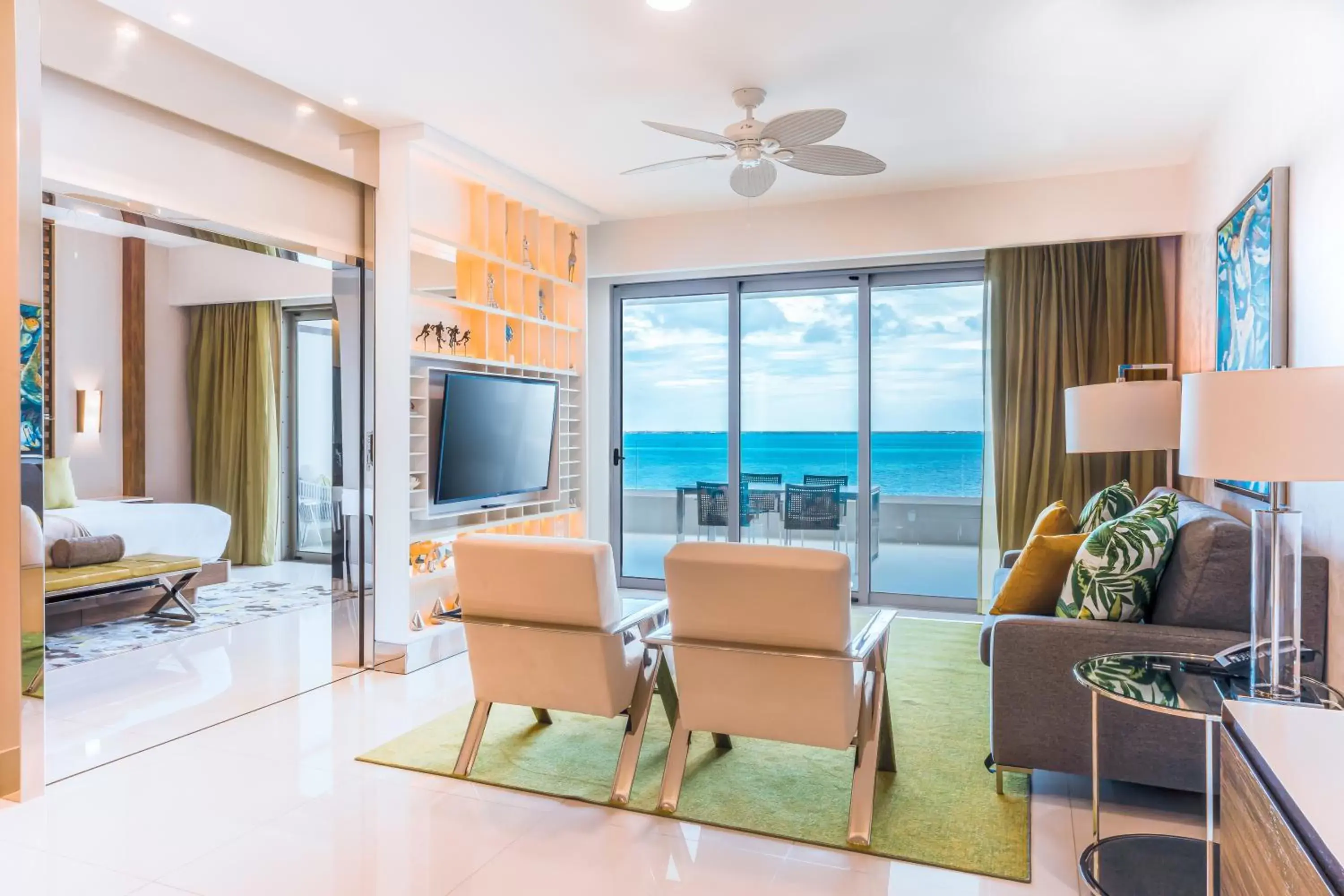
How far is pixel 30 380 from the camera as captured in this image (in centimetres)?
279

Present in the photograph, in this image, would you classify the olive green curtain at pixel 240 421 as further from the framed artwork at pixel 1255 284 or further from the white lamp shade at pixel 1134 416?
the framed artwork at pixel 1255 284

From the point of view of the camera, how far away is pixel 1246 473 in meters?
1.87

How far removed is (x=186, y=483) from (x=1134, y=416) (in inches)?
296

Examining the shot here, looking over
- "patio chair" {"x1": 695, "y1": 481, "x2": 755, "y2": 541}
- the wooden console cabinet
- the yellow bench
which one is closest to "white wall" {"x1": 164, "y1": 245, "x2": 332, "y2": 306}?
the yellow bench

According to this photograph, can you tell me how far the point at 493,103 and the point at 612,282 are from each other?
2.59m

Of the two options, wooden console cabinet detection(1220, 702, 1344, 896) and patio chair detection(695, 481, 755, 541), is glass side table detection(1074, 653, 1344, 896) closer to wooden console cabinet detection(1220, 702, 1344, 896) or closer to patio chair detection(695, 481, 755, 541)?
wooden console cabinet detection(1220, 702, 1344, 896)

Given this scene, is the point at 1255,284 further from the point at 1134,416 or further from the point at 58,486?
the point at 58,486

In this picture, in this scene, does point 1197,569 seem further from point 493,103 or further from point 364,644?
point 364,644

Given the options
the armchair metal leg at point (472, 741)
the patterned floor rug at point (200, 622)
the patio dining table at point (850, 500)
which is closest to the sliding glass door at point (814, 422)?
the patio dining table at point (850, 500)

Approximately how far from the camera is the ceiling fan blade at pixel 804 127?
10.6ft

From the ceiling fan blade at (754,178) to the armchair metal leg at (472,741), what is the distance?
2.50 m

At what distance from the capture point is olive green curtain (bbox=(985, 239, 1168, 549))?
5.01 metres

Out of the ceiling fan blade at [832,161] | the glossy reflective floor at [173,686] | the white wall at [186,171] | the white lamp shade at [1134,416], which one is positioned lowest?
the glossy reflective floor at [173,686]

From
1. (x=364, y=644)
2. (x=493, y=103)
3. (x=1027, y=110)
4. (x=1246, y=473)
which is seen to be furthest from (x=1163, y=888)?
(x=493, y=103)
